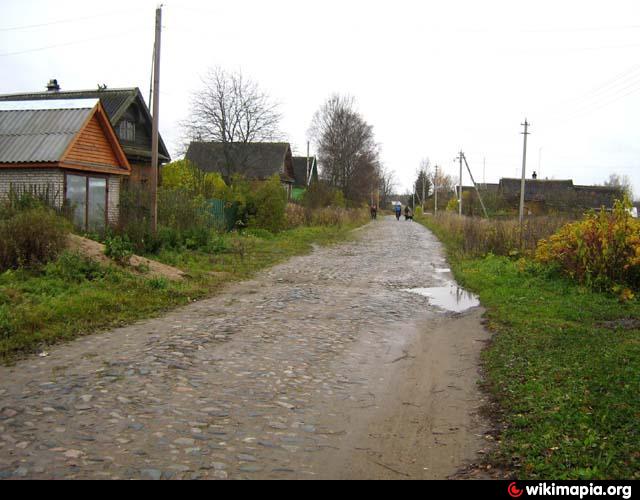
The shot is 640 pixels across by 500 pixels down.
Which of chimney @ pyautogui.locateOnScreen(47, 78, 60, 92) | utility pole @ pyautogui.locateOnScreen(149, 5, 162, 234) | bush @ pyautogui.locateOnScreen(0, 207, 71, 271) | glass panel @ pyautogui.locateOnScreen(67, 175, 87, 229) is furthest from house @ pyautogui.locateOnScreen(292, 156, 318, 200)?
bush @ pyautogui.locateOnScreen(0, 207, 71, 271)

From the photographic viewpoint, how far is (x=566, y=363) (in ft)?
22.9

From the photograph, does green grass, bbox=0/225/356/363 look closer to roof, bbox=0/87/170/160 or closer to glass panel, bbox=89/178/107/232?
glass panel, bbox=89/178/107/232

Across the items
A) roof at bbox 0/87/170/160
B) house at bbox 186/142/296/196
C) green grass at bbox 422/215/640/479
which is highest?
roof at bbox 0/87/170/160

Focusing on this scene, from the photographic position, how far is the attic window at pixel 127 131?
2978cm

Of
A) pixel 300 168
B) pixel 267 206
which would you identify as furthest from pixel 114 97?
pixel 300 168

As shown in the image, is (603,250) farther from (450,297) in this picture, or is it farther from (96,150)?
(96,150)

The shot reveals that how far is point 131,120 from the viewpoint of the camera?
3070 centimetres

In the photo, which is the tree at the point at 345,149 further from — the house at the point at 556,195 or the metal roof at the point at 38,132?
the metal roof at the point at 38,132

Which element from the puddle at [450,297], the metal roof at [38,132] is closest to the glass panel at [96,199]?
the metal roof at [38,132]

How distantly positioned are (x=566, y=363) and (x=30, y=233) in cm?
1003

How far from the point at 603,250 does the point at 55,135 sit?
16.0 metres

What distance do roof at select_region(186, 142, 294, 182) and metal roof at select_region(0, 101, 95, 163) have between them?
17.9 meters

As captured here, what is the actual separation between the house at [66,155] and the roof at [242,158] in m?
17.0

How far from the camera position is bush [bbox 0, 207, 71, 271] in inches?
452
